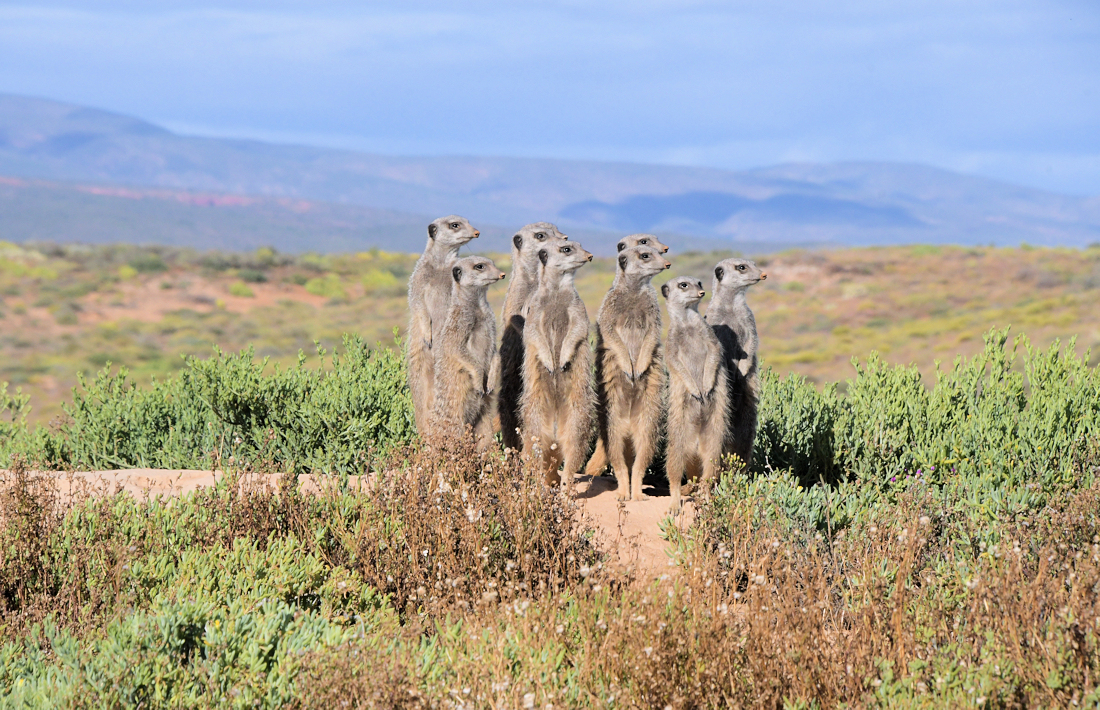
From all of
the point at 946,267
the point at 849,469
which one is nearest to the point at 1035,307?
the point at 946,267

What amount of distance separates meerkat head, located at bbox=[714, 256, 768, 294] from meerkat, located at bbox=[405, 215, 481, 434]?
1784mm

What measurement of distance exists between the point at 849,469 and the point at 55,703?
18.6ft

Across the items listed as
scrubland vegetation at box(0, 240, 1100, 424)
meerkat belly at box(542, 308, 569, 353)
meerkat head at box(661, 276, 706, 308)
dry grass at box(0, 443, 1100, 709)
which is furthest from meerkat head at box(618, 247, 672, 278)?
scrubland vegetation at box(0, 240, 1100, 424)

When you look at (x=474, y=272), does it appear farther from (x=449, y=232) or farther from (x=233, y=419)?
(x=233, y=419)

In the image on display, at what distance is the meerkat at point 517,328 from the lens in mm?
6922

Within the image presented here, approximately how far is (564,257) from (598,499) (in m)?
1.68

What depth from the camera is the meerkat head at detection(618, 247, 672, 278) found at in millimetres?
6457

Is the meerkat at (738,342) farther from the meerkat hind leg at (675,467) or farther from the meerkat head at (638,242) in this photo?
the meerkat head at (638,242)

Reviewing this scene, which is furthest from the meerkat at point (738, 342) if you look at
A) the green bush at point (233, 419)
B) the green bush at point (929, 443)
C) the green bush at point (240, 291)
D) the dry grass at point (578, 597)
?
the green bush at point (240, 291)

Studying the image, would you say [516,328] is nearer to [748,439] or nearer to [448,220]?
[448,220]

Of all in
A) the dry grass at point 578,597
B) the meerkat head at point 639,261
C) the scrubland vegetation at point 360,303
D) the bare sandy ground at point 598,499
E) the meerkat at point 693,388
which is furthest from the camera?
the scrubland vegetation at point 360,303

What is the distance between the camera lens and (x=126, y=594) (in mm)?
4602

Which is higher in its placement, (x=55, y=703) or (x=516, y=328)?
(x=516, y=328)

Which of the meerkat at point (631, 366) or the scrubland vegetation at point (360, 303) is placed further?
the scrubland vegetation at point (360, 303)
